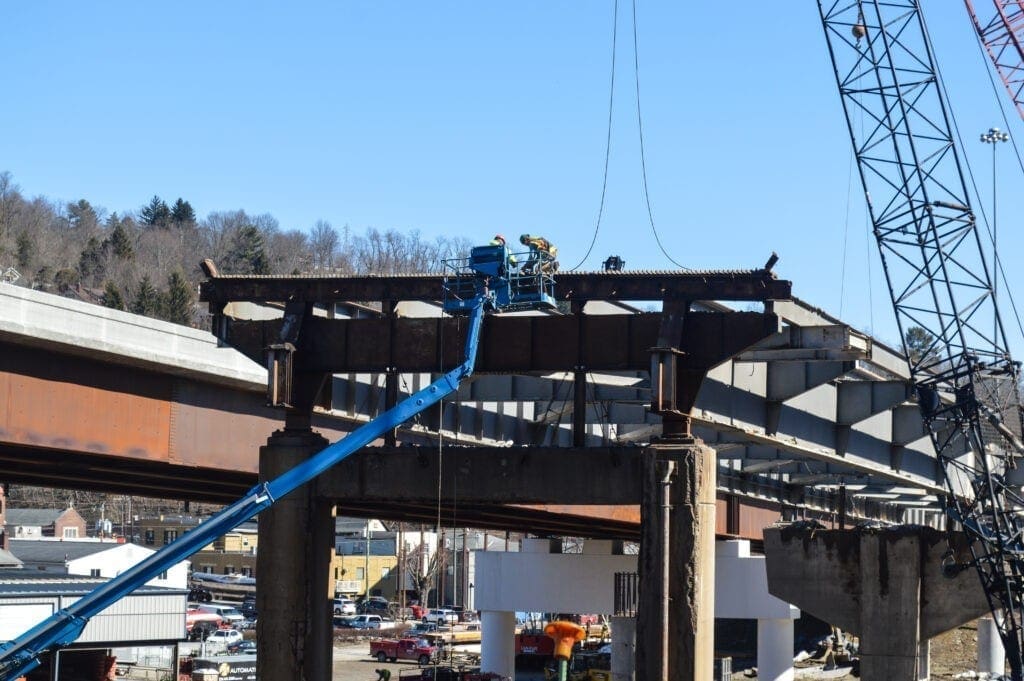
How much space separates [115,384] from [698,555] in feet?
39.7

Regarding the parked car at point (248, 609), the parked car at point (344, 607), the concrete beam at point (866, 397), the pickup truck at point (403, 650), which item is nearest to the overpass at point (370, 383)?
the concrete beam at point (866, 397)

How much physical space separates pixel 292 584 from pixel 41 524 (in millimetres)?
114027

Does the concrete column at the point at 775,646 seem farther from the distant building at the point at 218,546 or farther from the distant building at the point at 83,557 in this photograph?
the distant building at the point at 218,546

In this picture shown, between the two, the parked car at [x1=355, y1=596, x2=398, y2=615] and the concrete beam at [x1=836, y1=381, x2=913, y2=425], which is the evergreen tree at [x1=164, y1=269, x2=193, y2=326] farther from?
the concrete beam at [x1=836, y1=381, x2=913, y2=425]

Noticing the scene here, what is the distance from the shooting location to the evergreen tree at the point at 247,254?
156250 mm

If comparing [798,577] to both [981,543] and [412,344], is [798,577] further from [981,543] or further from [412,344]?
[412,344]

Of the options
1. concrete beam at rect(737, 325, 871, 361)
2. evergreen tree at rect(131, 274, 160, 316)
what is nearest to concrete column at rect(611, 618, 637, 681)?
concrete beam at rect(737, 325, 871, 361)

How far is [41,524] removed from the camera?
132 meters

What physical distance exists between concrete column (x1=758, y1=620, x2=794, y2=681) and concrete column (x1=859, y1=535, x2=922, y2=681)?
649 inches

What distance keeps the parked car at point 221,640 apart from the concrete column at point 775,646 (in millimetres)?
27560

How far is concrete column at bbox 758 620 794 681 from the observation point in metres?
60.5

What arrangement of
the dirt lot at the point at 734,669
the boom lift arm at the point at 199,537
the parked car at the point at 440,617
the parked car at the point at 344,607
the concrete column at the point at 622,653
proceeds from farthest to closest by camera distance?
the parked car at the point at 344,607, the parked car at the point at 440,617, the dirt lot at the point at 734,669, the concrete column at the point at 622,653, the boom lift arm at the point at 199,537

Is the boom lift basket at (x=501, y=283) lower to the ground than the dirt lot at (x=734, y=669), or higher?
higher

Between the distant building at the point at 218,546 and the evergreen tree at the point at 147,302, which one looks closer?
the distant building at the point at 218,546
